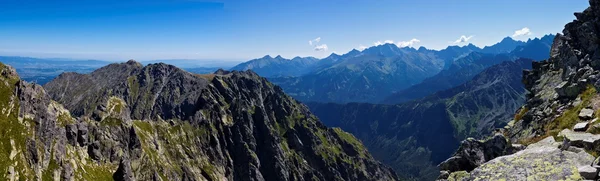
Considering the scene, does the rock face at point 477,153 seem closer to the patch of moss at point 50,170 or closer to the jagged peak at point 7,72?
the patch of moss at point 50,170

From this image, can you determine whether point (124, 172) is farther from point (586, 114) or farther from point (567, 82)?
point (586, 114)

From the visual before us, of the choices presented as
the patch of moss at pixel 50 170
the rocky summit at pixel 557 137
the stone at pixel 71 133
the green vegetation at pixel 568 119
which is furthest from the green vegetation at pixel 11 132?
the green vegetation at pixel 568 119

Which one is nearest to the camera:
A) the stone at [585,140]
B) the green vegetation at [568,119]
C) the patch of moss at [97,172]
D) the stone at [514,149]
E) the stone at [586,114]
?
the stone at [585,140]

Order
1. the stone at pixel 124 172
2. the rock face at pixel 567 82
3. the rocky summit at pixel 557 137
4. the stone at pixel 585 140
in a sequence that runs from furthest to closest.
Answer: the stone at pixel 124 172
the rock face at pixel 567 82
the stone at pixel 585 140
the rocky summit at pixel 557 137

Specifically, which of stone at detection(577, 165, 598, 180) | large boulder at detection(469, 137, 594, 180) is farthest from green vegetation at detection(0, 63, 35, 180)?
stone at detection(577, 165, 598, 180)

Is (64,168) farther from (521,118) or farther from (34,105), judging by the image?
(521,118)

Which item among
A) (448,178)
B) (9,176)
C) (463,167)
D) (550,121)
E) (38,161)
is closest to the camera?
(448,178)

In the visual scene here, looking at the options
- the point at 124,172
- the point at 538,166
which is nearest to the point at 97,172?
the point at 124,172

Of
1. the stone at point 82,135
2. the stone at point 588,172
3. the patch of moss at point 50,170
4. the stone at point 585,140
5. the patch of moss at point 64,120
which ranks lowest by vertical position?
Answer: the patch of moss at point 50,170

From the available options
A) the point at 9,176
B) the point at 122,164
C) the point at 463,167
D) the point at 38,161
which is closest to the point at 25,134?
the point at 38,161
